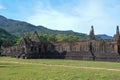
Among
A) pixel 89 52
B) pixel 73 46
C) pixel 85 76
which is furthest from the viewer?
pixel 73 46

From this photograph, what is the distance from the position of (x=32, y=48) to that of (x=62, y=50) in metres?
7.72

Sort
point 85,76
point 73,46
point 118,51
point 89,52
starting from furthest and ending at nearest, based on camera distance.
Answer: point 73,46 < point 89,52 < point 118,51 < point 85,76

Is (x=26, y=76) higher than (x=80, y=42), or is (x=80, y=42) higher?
(x=80, y=42)

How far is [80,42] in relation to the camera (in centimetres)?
7981

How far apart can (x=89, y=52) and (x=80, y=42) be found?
4.65m

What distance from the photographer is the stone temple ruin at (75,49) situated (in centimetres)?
7219

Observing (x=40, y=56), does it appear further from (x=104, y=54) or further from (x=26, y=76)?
(x=26, y=76)

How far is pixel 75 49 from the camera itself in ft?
264

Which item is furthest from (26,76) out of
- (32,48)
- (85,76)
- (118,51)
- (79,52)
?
(32,48)

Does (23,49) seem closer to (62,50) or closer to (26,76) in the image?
(62,50)

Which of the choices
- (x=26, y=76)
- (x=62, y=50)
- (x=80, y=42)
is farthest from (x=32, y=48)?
(x=26, y=76)

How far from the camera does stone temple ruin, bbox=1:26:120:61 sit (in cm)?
7219

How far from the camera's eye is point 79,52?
258 feet

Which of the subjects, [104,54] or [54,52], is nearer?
[104,54]
